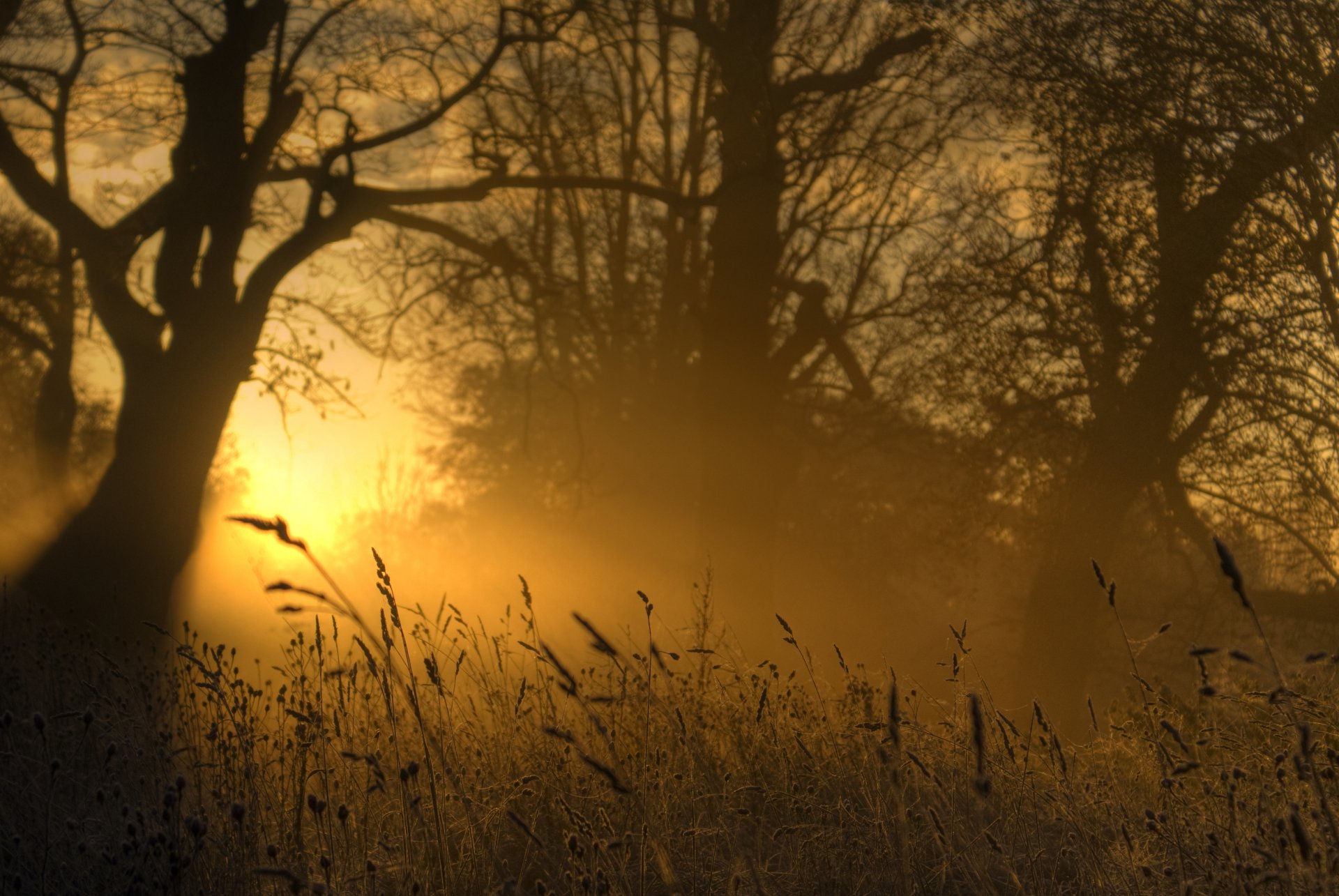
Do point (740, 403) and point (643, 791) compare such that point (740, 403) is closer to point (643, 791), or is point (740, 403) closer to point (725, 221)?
point (725, 221)

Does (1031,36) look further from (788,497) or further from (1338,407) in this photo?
(788,497)

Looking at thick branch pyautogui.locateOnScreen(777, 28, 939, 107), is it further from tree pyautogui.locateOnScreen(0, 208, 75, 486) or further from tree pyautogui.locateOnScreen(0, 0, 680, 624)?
tree pyautogui.locateOnScreen(0, 208, 75, 486)

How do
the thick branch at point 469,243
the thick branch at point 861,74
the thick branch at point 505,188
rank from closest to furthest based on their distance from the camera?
the thick branch at point 505,188
the thick branch at point 469,243
the thick branch at point 861,74

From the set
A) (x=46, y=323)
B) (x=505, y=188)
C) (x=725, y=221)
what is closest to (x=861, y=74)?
(x=725, y=221)

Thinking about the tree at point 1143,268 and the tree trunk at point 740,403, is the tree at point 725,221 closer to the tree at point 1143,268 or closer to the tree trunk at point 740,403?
the tree trunk at point 740,403

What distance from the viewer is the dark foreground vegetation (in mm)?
2932

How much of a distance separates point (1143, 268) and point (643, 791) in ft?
27.3

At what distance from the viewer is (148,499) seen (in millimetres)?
10281

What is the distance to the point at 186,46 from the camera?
10.6m

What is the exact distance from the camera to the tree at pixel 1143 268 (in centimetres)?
628

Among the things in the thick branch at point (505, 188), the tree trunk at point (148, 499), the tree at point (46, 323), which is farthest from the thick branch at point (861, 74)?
the tree at point (46, 323)

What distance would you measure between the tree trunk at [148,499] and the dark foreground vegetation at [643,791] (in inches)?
168

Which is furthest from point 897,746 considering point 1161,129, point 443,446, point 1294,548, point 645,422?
point 443,446

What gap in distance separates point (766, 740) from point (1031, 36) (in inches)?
228
